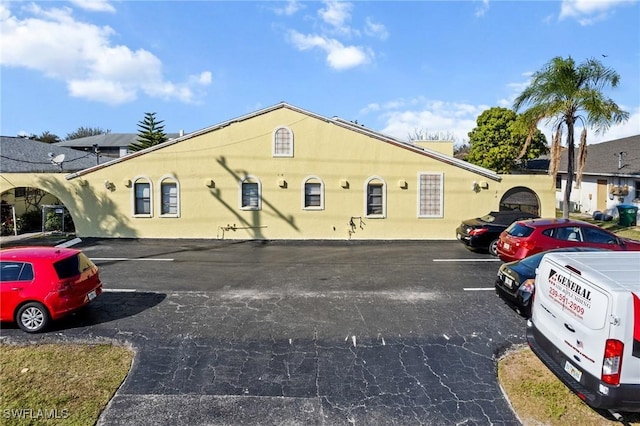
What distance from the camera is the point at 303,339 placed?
288 inches

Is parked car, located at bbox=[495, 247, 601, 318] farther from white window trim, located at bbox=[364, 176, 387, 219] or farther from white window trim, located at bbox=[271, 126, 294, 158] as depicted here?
white window trim, located at bbox=[271, 126, 294, 158]

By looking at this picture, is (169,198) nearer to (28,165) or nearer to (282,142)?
(282,142)

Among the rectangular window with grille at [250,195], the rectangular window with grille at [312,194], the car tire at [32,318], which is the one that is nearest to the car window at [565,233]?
the rectangular window with grille at [312,194]

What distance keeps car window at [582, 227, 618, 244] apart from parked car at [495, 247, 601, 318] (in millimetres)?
4135

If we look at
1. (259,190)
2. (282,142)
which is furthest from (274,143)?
(259,190)

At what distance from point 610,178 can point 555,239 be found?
17.5m

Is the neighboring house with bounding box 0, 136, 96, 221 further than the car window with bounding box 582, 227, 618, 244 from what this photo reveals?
Yes

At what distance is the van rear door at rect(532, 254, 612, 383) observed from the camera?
461 centimetres

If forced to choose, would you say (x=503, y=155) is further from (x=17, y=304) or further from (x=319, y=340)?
(x=17, y=304)

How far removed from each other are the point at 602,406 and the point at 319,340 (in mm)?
4313

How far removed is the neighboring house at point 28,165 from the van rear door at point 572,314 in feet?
65.6

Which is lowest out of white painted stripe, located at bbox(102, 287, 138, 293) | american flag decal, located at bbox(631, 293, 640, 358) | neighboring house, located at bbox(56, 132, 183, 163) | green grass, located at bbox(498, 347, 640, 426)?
green grass, located at bbox(498, 347, 640, 426)

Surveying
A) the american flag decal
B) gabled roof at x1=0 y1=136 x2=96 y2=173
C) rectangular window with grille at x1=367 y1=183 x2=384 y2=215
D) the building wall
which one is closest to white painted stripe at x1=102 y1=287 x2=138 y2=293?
the american flag decal

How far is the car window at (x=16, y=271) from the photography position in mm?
7562
